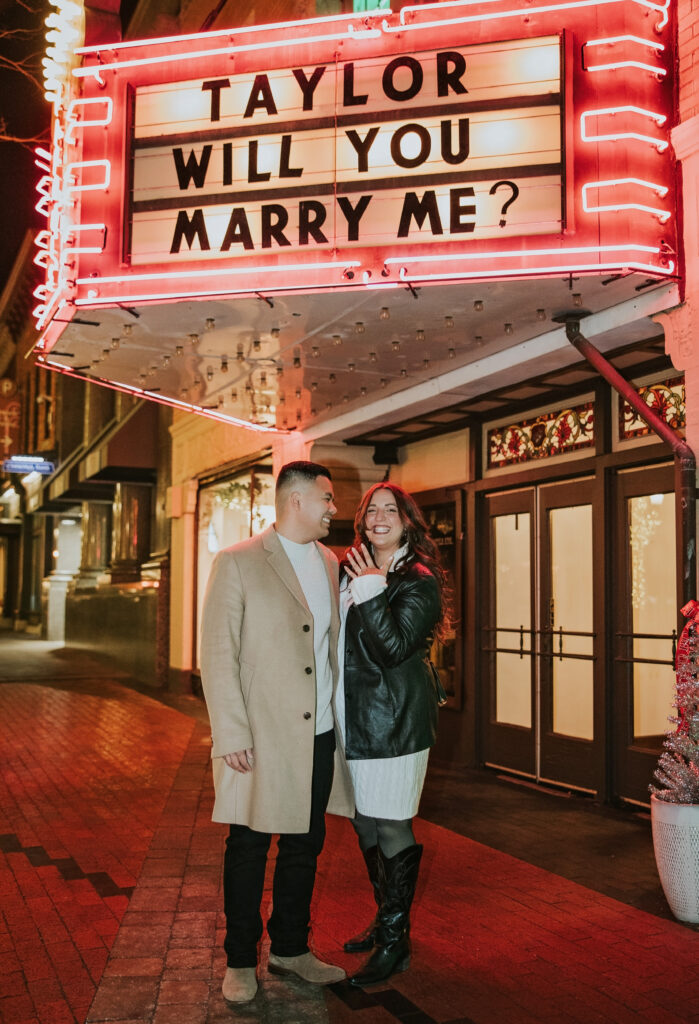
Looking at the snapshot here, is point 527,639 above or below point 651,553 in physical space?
below

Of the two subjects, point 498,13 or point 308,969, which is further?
point 498,13

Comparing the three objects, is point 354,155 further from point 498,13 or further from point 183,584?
point 183,584

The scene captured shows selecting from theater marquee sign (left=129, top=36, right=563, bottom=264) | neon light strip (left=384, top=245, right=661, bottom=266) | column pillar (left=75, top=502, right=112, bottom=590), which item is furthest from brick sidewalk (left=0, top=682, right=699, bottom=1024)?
column pillar (left=75, top=502, right=112, bottom=590)

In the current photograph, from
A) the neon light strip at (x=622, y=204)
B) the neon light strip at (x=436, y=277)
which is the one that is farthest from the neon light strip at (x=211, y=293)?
the neon light strip at (x=622, y=204)

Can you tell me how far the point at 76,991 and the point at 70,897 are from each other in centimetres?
133

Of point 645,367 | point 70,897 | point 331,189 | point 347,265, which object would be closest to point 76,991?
point 70,897

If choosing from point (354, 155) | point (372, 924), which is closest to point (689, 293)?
point (354, 155)

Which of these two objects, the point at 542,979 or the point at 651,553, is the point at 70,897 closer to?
the point at 542,979

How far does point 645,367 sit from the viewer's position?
23.5ft

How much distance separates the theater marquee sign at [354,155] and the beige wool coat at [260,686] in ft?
8.90

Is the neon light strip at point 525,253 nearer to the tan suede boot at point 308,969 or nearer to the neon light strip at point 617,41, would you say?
the neon light strip at point 617,41

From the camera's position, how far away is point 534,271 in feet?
18.1

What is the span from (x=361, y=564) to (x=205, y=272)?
9.35ft

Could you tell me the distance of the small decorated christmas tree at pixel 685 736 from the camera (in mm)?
4879
